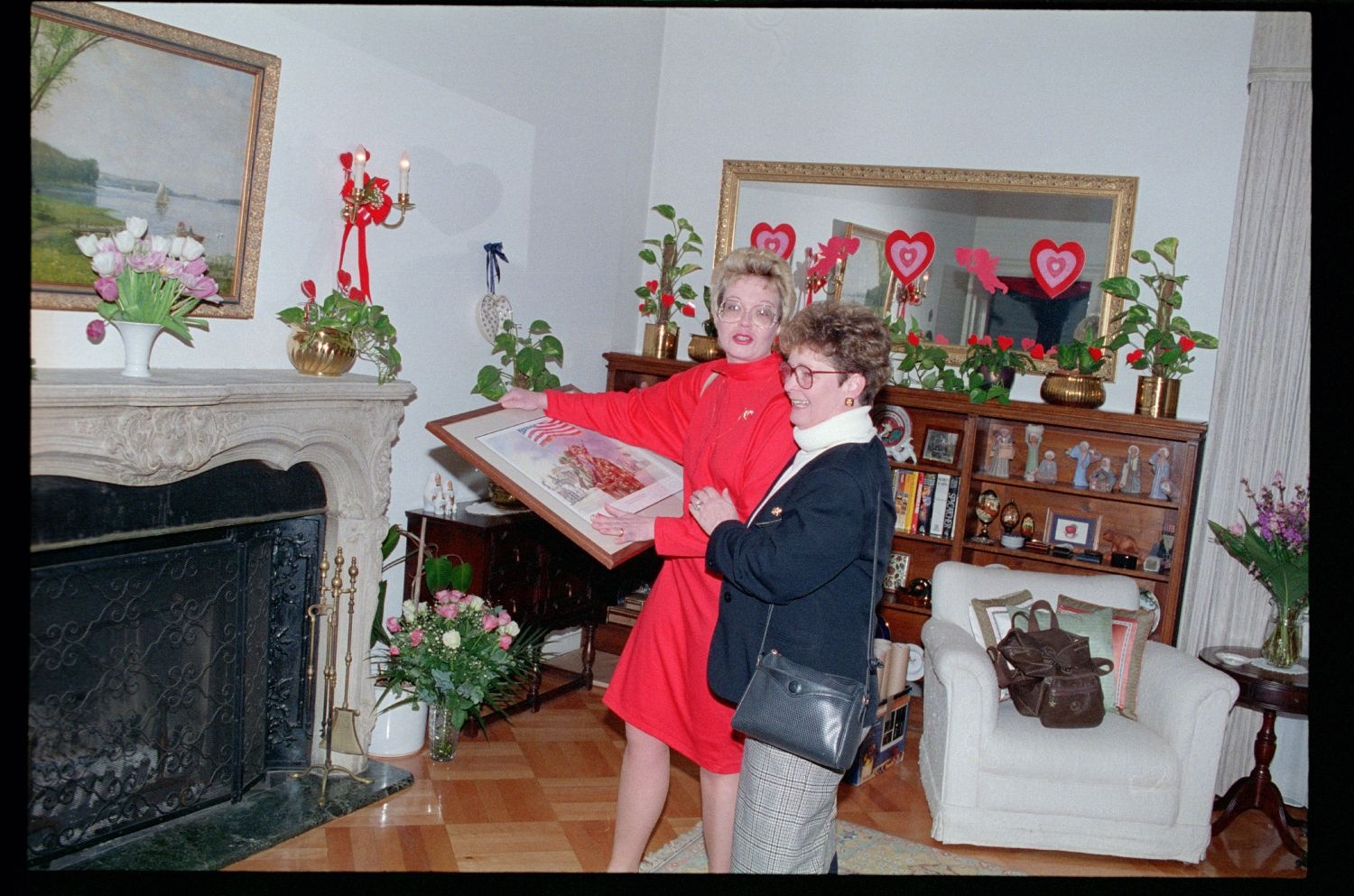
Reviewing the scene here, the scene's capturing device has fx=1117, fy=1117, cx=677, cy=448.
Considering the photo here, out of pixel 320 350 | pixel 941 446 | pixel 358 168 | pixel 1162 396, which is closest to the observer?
pixel 320 350

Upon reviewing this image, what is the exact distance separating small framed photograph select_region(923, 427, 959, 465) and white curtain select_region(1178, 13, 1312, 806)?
970 millimetres

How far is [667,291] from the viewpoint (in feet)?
16.8

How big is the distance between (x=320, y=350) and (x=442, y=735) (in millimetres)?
1306

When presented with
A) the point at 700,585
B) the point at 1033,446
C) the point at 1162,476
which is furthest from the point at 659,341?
the point at 700,585

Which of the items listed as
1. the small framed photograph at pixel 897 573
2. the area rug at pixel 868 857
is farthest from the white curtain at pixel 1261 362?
the area rug at pixel 868 857

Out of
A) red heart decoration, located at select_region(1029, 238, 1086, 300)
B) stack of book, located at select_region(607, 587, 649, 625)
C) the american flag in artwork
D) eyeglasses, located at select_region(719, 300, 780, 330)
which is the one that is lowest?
stack of book, located at select_region(607, 587, 649, 625)

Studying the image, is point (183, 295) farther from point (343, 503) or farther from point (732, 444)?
point (732, 444)

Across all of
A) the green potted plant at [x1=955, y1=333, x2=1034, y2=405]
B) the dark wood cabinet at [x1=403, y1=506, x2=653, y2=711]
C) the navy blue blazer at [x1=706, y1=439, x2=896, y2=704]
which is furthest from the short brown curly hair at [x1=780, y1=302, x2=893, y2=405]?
the green potted plant at [x1=955, y1=333, x2=1034, y2=405]

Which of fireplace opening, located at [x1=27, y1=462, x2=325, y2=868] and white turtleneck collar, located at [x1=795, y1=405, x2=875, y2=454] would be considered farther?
fireplace opening, located at [x1=27, y1=462, x2=325, y2=868]

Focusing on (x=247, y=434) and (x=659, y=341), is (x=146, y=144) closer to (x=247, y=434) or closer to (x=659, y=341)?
(x=247, y=434)

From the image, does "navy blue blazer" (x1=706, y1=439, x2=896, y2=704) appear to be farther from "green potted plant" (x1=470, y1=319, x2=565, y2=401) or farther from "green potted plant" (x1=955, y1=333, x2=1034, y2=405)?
"green potted plant" (x1=955, y1=333, x2=1034, y2=405)

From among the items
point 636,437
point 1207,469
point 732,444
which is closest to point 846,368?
point 732,444

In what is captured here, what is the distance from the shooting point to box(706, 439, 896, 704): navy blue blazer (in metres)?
2.09

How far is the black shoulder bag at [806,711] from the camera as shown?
210cm
